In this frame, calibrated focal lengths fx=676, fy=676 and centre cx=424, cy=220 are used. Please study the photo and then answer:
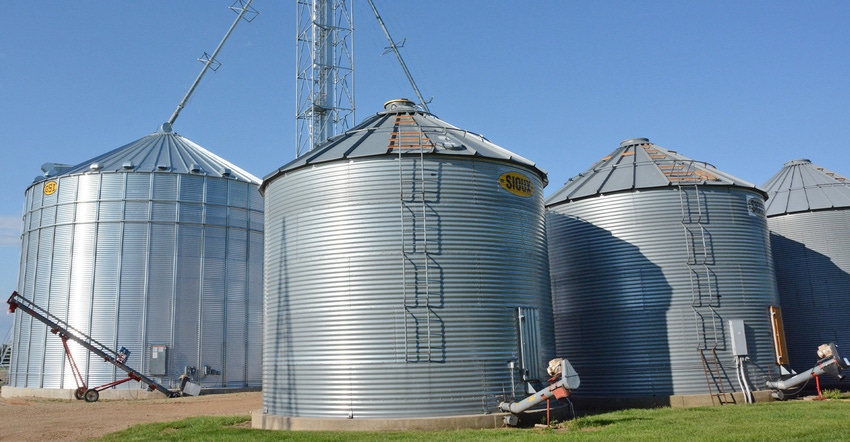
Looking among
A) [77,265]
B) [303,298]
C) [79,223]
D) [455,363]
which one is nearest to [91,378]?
[77,265]

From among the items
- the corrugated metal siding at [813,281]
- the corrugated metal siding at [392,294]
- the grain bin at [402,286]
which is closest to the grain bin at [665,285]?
the grain bin at [402,286]

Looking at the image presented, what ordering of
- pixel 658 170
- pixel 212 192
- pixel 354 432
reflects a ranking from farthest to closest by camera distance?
pixel 212 192
pixel 658 170
pixel 354 432

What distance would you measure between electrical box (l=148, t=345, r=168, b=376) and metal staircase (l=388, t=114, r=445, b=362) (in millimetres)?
22994

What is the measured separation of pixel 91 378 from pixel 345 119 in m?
23.1

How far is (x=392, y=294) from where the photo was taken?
62.8ft

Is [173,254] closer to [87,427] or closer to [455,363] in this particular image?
[87,427]

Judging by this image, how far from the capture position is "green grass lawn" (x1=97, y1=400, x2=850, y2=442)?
16.3m

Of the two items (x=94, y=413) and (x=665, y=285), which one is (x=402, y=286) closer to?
(x=665, y=285)

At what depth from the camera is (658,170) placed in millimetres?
27750

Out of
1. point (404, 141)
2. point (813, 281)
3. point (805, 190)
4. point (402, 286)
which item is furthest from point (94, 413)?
point (805, 190)

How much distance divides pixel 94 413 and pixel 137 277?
35.7 ft

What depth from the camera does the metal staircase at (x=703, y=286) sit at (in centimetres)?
2466

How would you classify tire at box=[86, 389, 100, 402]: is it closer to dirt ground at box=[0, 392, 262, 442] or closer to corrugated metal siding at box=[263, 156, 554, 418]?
dirt ground at box=[0, 392, 262, 442]

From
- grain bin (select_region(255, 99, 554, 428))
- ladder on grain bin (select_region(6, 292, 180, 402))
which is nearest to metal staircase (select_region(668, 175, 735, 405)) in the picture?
grain bin (select_region(255, 99, 554, 428))
